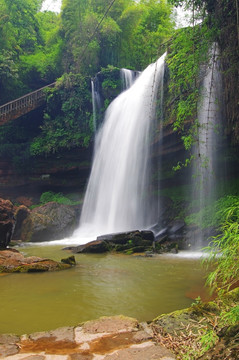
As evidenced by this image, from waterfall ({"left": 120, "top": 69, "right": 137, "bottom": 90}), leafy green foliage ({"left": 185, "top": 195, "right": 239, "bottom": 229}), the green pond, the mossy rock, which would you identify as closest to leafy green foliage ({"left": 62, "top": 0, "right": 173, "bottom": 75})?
waterfall ({"left": 120, "top": 69, "right": 137, "bottom": 90})

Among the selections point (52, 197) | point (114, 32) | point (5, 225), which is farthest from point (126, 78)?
point (5, 225)

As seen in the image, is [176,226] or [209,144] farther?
[176,226]

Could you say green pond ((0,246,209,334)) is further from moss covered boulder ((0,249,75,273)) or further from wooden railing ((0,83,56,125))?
wooden railing ((0,83,56,125))

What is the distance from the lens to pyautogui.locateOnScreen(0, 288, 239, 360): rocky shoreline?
2.16m

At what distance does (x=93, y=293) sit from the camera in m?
4.74

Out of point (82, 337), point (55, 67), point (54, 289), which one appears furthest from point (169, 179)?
point (55, 67)

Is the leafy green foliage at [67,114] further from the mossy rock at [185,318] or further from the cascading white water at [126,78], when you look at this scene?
the mossy rock at [185,318]

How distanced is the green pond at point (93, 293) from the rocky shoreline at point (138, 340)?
0.47m

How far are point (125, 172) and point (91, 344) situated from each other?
12.7 metres

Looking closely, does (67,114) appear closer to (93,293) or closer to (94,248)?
(94,248)

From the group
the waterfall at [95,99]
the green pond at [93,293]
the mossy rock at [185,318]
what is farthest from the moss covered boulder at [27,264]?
the waterfall at [95,99]

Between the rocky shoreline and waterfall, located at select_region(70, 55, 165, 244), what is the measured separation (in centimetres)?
1103

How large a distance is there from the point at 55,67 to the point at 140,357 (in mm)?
24172

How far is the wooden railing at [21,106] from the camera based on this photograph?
18.8 m
